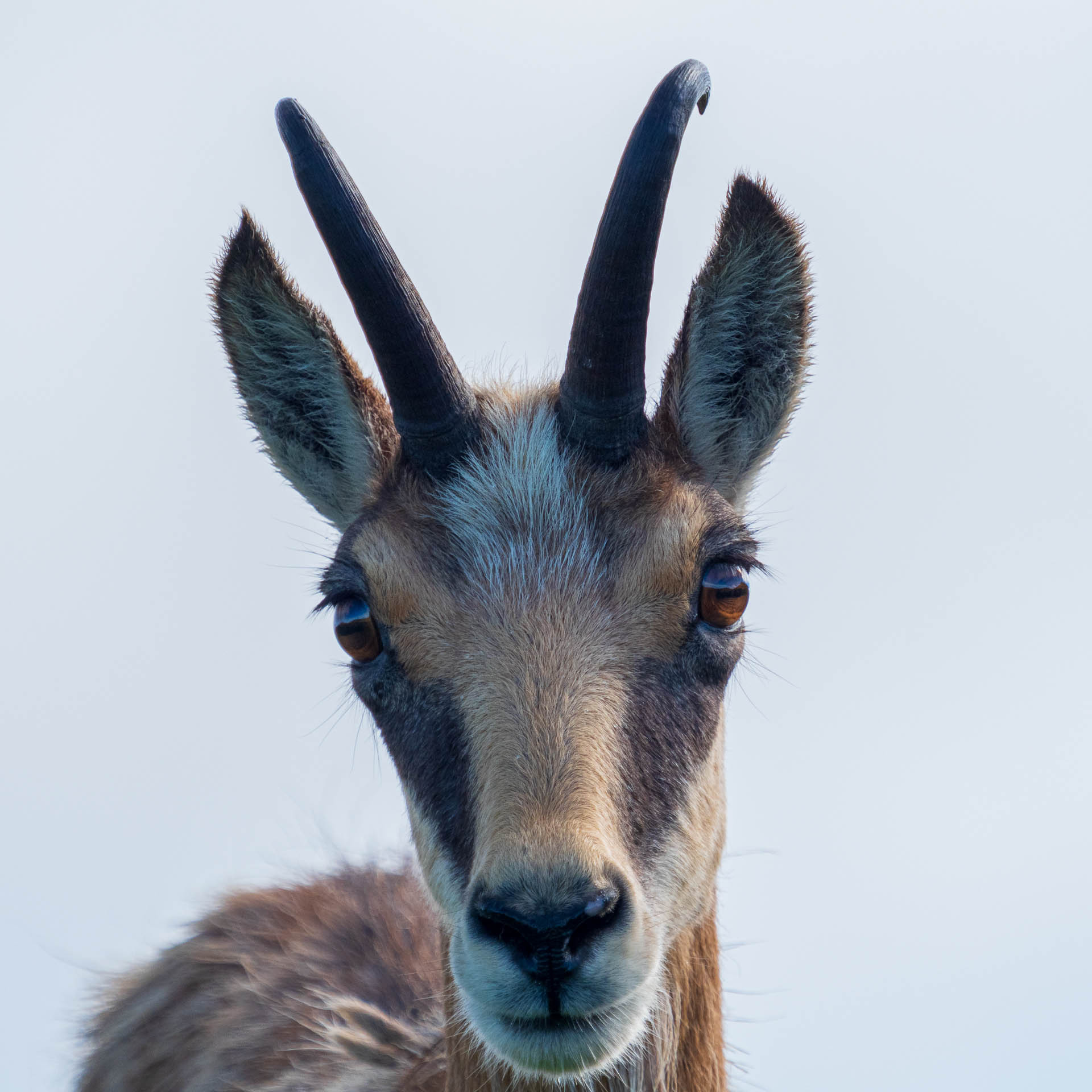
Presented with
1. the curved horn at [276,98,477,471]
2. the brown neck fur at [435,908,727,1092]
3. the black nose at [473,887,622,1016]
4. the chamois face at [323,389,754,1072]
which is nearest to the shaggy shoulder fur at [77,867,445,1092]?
the brown neck fur at [435,908,727,1092]

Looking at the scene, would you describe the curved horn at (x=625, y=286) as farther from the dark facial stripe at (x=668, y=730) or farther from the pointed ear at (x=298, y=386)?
the pointed ear at (x=298, y=386)

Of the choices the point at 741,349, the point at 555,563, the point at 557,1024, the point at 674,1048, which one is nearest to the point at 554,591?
the point at 555,563

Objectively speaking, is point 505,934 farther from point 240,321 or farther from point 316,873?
point 316,873

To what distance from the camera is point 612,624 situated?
4402 millimetres

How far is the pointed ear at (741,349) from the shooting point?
17.2ft

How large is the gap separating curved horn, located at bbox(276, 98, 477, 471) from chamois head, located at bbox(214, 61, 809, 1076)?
1 cm

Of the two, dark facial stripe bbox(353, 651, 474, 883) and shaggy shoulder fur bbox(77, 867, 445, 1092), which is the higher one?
dark facial stripe bbox(353, 651, 474, 883)

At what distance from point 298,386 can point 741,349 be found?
→ 2116 millimetres

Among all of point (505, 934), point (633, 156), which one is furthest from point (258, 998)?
point (633, 156)

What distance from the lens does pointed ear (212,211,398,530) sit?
18.1 ft

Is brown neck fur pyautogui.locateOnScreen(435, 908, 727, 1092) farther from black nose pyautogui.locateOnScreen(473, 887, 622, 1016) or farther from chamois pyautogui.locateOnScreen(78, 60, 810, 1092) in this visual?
black nose pyautogui.locateOnScreen(473, 887, 622, 1016)

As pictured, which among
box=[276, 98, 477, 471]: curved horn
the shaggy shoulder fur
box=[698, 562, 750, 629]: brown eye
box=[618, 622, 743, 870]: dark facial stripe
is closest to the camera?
box=[618, 622, 743, 870]: dark facial stripe

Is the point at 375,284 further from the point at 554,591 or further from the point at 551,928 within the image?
the point at 551,928

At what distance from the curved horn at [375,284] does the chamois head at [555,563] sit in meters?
0.01
